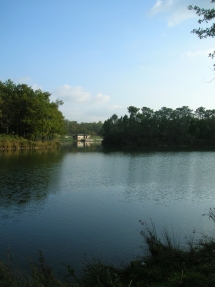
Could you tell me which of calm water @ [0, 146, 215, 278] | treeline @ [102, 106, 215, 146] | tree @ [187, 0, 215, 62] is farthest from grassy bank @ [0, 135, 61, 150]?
tree @ [187, 0, 215, 62]

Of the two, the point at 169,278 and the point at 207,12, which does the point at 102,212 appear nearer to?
the point at 169,278

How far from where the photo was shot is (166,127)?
9294 cm

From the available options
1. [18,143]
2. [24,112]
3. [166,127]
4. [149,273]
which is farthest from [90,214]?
[166,127]

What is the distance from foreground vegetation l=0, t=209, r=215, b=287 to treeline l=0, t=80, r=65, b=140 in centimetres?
5116

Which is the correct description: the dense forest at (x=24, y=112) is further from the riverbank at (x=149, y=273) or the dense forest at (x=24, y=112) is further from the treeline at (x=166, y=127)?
the riverbank at (x=149, y=273)

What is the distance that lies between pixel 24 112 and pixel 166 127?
5104 centimetres

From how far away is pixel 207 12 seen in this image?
Result: 7879mm

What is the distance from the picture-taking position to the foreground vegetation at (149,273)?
5027 millimetres

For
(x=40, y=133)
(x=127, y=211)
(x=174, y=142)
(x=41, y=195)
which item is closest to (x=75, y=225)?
(x=127, y=211)

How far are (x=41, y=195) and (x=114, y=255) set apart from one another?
885 cm

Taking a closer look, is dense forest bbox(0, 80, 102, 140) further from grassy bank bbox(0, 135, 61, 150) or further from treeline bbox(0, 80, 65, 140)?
grassy bank bbox(0, 135, 61, 150)

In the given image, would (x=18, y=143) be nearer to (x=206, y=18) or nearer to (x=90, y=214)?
(x=90, y=214)

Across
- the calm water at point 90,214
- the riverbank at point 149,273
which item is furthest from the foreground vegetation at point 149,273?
the calm water at point 90,214

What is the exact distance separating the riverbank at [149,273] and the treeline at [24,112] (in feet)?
168
